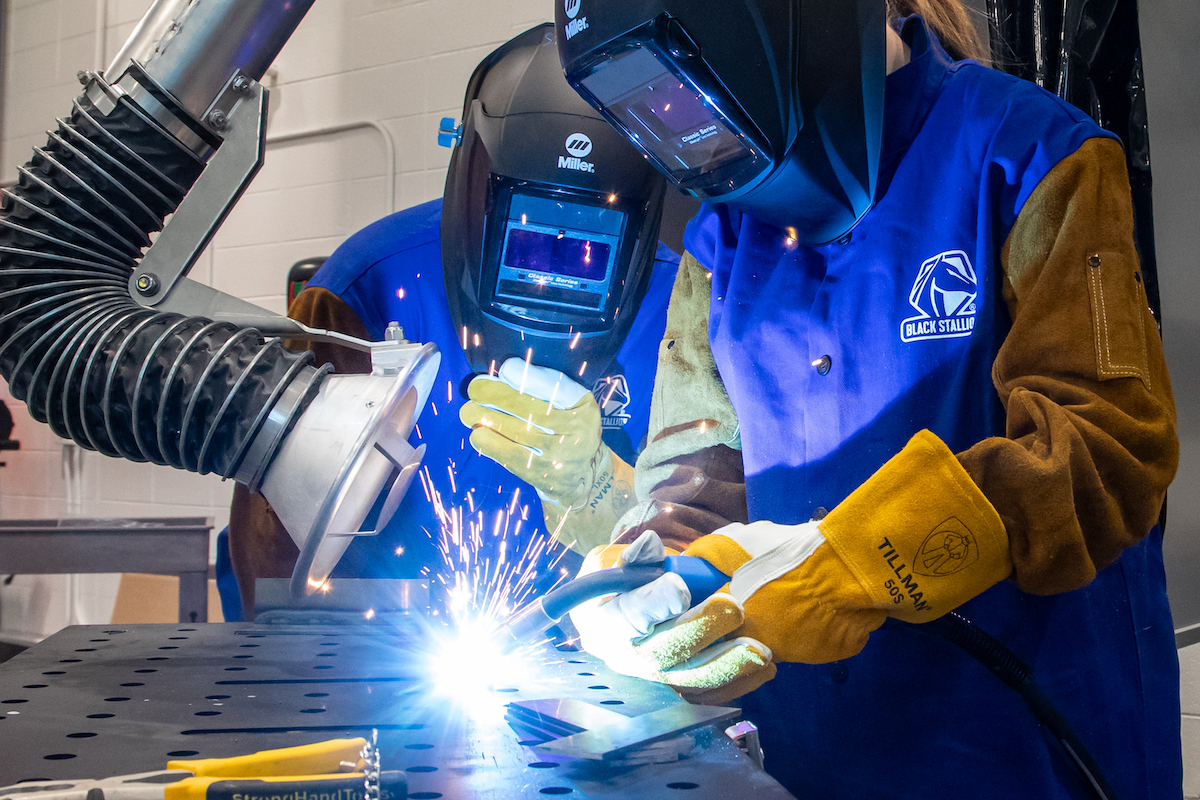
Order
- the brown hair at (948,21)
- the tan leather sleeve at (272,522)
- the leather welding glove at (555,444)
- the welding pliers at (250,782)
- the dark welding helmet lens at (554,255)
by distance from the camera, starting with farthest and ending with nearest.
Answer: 1. the tan leather sleeve at (272,522)
2. the leather welding glove at (555,444)
3. the dark welding helmet lens at (554,255)
4. the brown hair at (948,21)
5. the welding pliers at (250,782)

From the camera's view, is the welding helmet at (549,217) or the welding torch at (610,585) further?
the welding helmet at (549,217)

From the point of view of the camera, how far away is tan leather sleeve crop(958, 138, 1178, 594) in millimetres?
674

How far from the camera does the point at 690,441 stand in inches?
42.7

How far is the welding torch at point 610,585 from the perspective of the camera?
2.47 ft

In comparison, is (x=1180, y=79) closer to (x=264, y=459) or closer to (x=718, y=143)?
(x=718, y=143)

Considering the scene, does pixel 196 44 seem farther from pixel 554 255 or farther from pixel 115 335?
pixel 554 255

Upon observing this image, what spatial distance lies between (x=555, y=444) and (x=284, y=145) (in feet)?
6.70

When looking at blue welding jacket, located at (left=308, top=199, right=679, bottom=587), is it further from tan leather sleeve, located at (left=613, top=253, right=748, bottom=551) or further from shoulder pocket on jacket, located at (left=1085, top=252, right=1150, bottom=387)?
shoulder pocket on jacket, located at (left=1085, top=252, right=1150, bottom=387)

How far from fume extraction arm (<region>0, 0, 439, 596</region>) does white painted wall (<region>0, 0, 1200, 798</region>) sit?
5.88 ft

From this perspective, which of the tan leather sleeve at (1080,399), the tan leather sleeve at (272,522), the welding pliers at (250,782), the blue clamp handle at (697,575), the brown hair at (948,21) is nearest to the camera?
the welding pliers at (250,782)

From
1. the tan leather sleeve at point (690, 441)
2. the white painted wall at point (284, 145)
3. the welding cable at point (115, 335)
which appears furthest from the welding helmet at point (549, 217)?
the white painted wall at point (284, 145)

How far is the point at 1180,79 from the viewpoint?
1459 millimetres

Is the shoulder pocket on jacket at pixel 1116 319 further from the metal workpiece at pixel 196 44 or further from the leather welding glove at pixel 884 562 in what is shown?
the metal workpiece at pixel 196 44

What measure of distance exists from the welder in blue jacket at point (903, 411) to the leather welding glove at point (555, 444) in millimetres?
383
